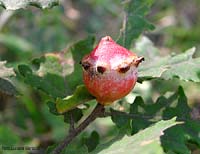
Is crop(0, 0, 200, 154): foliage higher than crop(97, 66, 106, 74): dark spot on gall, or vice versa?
crop(97, 66, 106, 74): dark spot on gall

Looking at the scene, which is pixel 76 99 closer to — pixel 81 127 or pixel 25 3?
pixel 81 127

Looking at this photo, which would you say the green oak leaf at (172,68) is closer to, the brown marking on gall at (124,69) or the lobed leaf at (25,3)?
the brown marking on gall at (124,69)

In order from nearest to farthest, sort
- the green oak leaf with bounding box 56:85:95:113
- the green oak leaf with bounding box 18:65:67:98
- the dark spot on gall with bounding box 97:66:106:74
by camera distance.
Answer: the dark spot on gall with bounding box 97:66:106:74, the green oak leaf with bounding box 56:85:95:113, the green oak leaf with bounding box 18:65:67:98

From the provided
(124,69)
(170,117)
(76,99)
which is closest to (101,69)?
(124,69)

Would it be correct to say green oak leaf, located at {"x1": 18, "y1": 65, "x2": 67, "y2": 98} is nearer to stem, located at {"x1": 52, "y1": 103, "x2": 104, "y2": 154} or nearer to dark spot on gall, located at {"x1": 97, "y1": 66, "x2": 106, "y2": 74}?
stem, located at {"x1": 52, "y1": 103, "x2": 104, "y2": 154}

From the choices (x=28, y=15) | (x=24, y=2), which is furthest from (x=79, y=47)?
(x=28, y=15)

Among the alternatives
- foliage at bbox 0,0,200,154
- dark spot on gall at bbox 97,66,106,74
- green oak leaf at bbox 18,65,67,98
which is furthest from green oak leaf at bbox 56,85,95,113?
green oak leaf at bbox 18,65,67,98

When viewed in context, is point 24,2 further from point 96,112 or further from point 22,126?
point 22,126

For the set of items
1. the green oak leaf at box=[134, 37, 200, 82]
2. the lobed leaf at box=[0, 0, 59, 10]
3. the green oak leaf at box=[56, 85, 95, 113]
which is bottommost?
the green oak leaf at box=[56, 85, 95, 113]

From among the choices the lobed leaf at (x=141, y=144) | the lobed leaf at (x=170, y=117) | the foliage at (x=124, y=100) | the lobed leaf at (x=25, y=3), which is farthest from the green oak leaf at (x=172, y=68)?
the lobed leaf at (x=25, y=3)

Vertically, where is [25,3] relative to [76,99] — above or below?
above

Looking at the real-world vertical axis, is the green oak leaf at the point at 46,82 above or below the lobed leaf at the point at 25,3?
below

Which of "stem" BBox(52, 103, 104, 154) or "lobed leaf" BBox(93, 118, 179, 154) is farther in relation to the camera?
"stem" BBox(52, 103, 104, 154)
